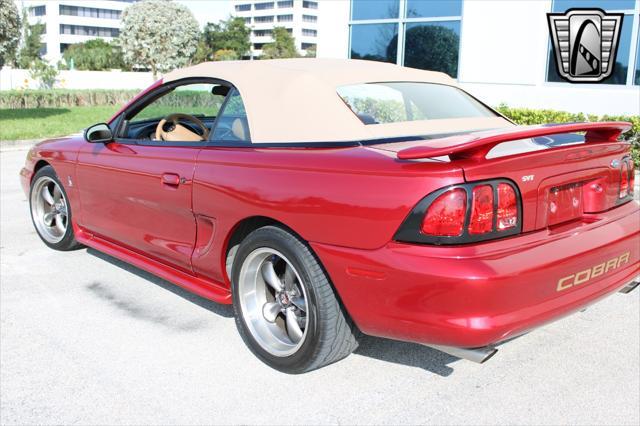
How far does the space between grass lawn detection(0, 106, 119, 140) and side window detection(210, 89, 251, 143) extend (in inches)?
467

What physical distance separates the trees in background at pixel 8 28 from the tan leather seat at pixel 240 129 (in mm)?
17037

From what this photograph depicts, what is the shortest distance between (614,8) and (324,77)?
9448 mm

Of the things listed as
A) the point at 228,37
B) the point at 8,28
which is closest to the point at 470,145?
the point at 8,28

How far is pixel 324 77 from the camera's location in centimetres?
350

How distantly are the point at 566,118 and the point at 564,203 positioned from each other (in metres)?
8.04

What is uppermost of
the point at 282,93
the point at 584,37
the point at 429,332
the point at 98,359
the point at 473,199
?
the point at 584,37

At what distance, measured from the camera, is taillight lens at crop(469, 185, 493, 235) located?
2.54m

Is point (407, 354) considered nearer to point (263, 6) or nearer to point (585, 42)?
point (585, 42)

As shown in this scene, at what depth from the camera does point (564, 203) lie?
9.43ft

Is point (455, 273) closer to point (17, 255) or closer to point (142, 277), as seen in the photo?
point (142, 277)

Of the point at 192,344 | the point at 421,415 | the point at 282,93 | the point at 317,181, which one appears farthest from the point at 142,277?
the point at 421,415

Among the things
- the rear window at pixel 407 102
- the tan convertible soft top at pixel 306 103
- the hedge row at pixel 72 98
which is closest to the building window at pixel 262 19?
the hedge row at pixel 72 98

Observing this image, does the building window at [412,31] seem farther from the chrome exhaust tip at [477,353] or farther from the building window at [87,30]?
the building window at [87,30]

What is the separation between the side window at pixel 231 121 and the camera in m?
3.49
